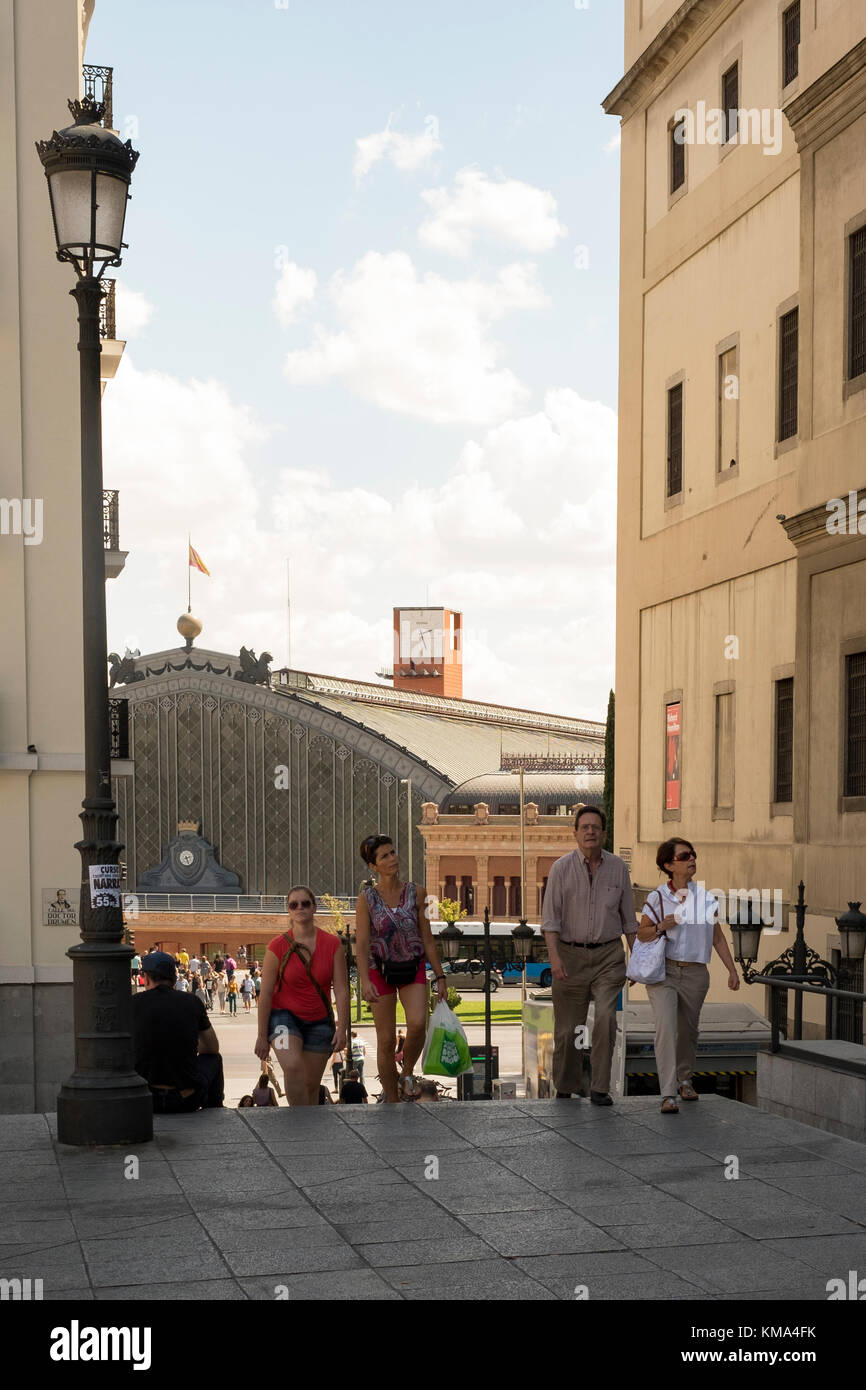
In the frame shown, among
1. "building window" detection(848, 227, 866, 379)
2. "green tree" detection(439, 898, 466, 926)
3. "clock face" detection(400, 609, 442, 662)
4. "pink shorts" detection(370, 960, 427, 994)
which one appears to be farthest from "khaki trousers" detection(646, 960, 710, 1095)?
"clock face" detection(400, 609, 442, 662)

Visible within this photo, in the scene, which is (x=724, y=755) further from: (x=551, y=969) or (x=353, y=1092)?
(x=551, y=969)

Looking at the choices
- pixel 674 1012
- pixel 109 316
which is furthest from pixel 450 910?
pixel 674 1012

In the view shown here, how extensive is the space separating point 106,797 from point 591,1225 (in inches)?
168

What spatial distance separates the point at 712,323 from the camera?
86.7 feet

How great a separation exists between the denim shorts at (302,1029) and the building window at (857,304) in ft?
36.2

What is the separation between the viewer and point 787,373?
23.6 metres

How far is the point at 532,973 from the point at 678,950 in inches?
2471

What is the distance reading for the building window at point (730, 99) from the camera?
85.4 ft

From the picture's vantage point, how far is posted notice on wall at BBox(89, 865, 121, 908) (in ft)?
34.7

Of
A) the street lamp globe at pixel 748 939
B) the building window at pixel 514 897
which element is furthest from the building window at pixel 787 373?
the building window at pixel 514 897

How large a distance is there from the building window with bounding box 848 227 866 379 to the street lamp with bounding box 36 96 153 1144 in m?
10.5

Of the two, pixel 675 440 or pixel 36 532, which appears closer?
pixel 36 532

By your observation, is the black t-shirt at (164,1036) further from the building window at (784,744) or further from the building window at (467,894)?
the building window at (467,894)

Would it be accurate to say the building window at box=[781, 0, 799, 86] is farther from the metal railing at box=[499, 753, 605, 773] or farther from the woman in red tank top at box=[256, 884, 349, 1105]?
the metal railing at box=[499, 753, 605, 773]
